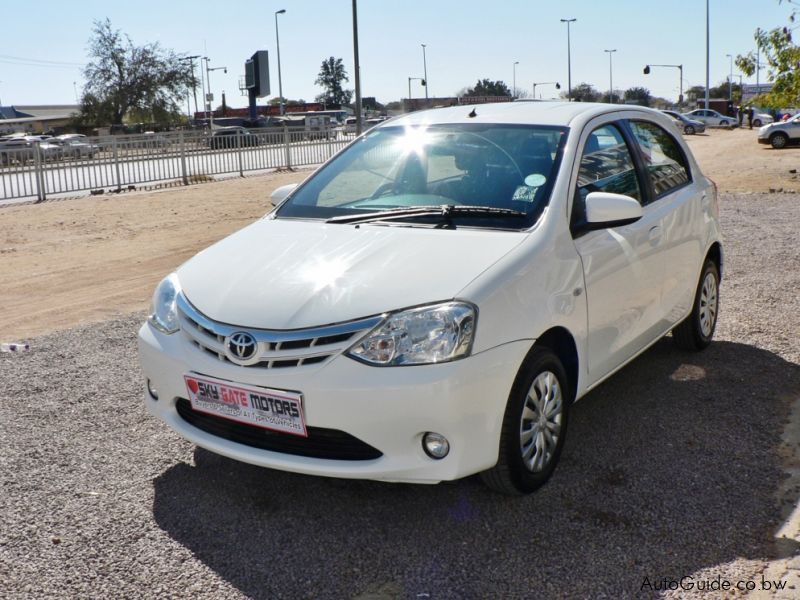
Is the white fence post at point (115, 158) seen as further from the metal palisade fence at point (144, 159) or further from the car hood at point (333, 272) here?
A: the car hood at point (333, 272)

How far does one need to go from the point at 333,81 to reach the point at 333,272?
155295 mm

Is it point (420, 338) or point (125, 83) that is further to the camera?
point (125, 83)

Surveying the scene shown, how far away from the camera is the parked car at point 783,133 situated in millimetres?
32344

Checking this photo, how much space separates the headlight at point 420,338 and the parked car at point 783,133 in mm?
33201

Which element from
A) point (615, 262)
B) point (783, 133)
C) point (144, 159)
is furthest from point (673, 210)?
point (783, 133)

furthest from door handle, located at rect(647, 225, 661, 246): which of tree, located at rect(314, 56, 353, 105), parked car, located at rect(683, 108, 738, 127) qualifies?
tree, located at rect(314, 56, 353, 105)

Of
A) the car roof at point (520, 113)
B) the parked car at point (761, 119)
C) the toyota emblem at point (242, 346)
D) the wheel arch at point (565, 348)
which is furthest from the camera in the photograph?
the parked car at point (761, 119)

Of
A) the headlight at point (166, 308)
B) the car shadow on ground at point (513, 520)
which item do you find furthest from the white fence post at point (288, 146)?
the headlight at point (166, 308)

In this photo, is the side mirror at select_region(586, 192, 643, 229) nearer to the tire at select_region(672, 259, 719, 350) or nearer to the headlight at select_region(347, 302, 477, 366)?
the headlight at select_region(347, 302, 477, 366)

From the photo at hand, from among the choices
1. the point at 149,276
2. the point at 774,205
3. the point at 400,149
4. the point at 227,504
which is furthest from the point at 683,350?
the point at 774,205

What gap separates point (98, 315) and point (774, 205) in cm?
1187

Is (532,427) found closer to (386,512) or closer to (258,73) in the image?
(386,512)

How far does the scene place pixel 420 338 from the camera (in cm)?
325

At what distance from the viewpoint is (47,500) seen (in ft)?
12.4
